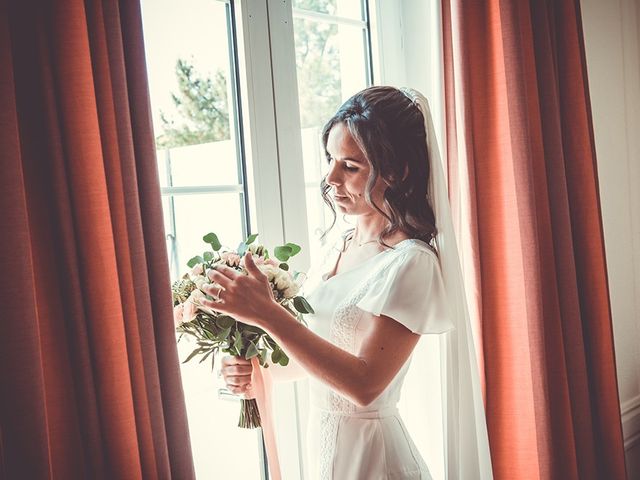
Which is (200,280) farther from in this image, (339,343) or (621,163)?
(621,163)

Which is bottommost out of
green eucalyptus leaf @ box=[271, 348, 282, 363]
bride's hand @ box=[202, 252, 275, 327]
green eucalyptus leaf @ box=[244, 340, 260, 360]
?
green eucalyptus leaf @ box=[271, 348, 282, 363]

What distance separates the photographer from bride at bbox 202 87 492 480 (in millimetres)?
1539

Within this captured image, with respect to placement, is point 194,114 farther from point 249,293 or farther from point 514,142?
point 514,142

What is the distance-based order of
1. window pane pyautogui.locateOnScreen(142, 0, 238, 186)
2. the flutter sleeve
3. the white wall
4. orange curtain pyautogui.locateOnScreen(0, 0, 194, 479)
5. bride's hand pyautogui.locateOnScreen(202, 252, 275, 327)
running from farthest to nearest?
the white wall
window pane pyautogui.locateOnScreen(142, 0, 238, 186)
the flutter sleeve
bride's hand pyautogui.locateOnScreen(202, 252, 275, 327)
orange curtain pyautogui.locateOnScreen(0, 0, 194, 479)

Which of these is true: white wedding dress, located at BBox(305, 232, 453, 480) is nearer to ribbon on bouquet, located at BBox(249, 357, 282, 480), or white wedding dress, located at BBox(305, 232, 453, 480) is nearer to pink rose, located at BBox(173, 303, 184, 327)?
ribbon on bouquet, located at BBox(249, 357, 282, 480)

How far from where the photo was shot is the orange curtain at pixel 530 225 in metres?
2.21

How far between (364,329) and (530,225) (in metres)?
0.85

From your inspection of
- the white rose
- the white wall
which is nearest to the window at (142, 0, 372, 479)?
the white rose

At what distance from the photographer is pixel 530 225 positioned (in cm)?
220

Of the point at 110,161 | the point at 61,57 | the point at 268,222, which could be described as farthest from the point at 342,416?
the point at 61,57

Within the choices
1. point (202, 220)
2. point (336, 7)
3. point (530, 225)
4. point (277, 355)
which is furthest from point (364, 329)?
point (336, 7)

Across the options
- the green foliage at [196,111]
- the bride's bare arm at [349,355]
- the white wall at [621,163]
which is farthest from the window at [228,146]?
the white wall at [621,163]

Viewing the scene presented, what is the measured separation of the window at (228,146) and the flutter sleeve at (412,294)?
57cm

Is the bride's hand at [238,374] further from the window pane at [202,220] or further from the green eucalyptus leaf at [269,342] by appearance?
the window pane at [202,220]
